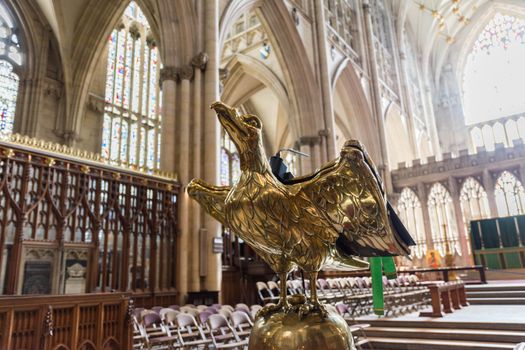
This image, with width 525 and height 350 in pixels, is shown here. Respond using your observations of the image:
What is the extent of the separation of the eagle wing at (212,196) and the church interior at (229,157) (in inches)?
1.0

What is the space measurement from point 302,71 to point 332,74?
7.11ft

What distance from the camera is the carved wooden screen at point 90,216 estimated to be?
21.8ft

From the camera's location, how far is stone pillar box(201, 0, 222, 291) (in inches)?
345

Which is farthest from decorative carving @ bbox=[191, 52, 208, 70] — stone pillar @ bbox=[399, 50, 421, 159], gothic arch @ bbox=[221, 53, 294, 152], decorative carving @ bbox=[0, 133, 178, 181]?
stone pillar @ bbox=[399, 50, 421, 159]

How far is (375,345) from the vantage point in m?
6.01

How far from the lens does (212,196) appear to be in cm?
118

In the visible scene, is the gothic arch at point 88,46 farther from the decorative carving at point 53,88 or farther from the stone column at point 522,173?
the stone column at point 522,173

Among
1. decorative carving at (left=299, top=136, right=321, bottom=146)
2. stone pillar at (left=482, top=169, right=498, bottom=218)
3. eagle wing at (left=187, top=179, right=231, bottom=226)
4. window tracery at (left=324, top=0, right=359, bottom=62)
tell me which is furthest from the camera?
window tracery at (left=324, top=0, right=359, bottom=62)

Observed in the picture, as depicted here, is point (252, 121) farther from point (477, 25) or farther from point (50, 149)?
point (477, 25)

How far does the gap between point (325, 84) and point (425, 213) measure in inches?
283

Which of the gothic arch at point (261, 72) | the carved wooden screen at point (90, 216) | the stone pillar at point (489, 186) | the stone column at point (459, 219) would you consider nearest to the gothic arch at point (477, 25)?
the stone column at point (459, 219)

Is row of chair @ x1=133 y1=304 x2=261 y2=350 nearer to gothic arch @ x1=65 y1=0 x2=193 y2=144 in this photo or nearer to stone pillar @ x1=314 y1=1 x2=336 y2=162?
stone pillar @ x1=314 y1=1 x2=336 y2=162

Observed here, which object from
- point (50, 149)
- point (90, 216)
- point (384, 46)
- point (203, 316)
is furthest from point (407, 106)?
point (203, 316)

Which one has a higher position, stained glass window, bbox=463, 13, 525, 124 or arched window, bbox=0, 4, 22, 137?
stained glass window, bbox=463, 13, 525, 124
